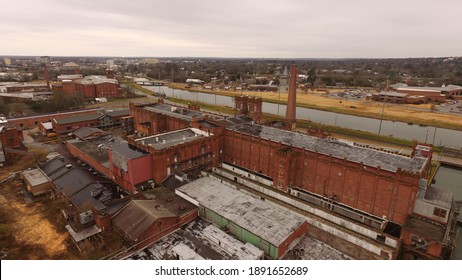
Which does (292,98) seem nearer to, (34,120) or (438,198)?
(438,198)

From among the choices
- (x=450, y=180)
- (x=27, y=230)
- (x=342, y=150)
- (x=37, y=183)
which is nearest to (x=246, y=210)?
(x=342, y=150)

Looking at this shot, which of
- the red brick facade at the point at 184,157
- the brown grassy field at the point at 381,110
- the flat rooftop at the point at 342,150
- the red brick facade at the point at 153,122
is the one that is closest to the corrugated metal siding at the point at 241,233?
the red brick facade at the point at 184,157

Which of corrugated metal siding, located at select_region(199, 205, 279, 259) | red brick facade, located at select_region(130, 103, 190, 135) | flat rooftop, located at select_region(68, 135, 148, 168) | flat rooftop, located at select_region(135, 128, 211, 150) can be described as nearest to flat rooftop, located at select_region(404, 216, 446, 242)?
corrugated metal siding, located at select_region(199, 205, 279, 259)

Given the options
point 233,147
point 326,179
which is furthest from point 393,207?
point 233,147

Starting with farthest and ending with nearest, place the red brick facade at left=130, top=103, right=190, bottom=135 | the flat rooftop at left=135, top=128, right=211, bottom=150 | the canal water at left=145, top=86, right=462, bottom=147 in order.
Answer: the canal water at left=145, top=86, right=462, bottom=147 → the red brick facade at left=130, top=103, right=190, bottom=135 → the flat rooftop at left=135, top=128, right=211, bottom=150

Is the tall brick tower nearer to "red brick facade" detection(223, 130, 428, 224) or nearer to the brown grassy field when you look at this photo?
"red brick facade" detection(223, 130, 428, 224)

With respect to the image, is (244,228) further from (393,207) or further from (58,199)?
(58,199)

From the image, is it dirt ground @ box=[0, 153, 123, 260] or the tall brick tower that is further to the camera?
the tall brick tower
